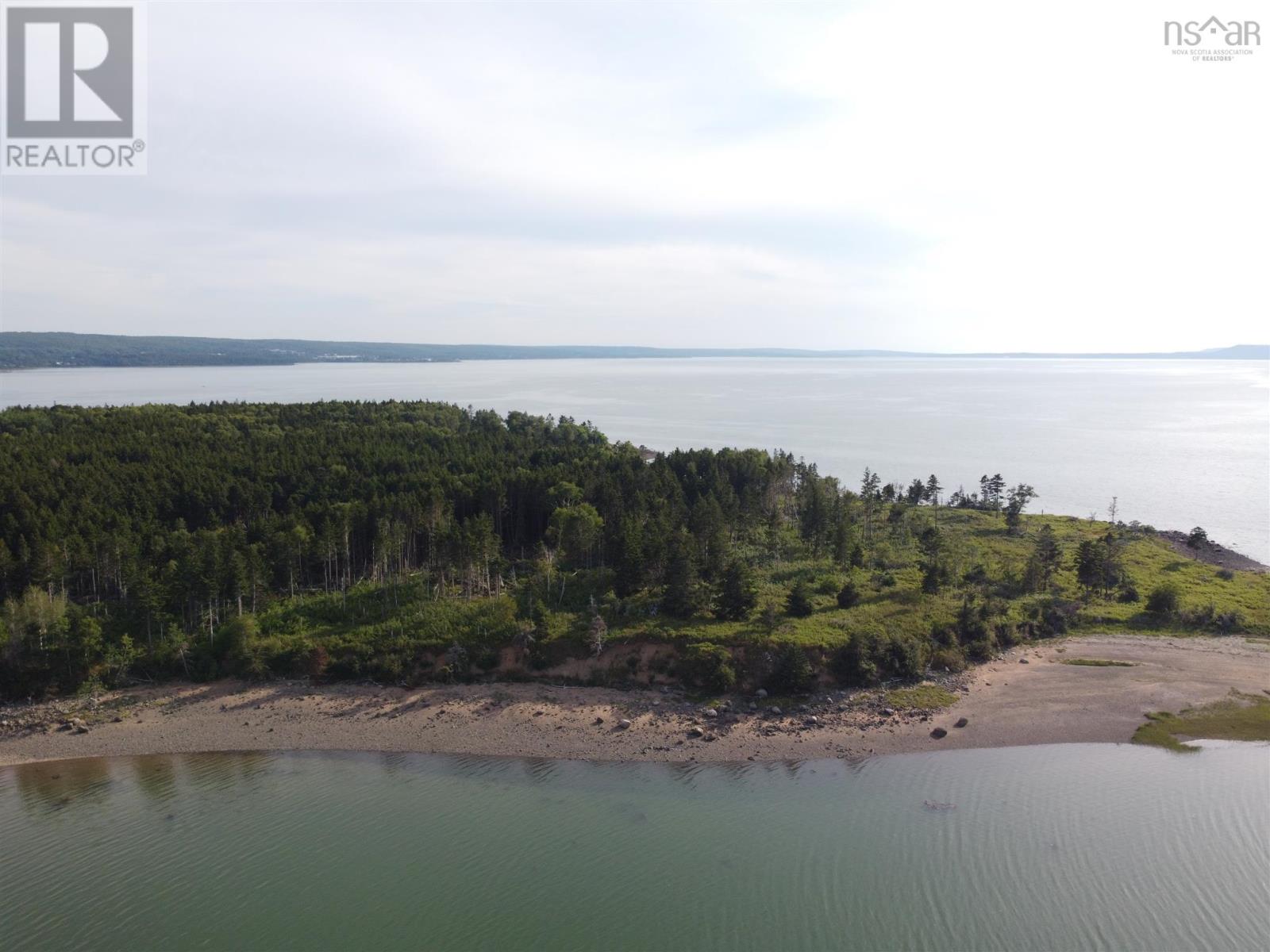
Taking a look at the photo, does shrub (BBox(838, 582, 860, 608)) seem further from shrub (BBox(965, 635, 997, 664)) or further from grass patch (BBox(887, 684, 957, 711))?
grass patch (BBox(887, 684, 957, 711))

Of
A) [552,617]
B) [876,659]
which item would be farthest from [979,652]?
[552,617]

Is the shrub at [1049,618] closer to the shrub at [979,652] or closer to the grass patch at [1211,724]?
the shrub at [979,652]

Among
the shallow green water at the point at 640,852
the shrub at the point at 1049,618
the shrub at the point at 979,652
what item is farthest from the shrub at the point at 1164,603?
the shallow green water at the point at 640,852

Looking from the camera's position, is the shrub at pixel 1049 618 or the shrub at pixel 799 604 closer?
the shrub at pixel 799 604

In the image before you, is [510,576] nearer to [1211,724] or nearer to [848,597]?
[848,597]

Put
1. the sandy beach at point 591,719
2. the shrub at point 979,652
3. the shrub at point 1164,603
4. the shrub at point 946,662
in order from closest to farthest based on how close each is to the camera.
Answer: the sandy beach at point 591,719
the shrub at point 946,662
the shrub at point 979,652
the shrub at point 1164,603

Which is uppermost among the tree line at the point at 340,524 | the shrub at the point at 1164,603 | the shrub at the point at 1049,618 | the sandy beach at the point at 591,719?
the tree line at the point at 340,524

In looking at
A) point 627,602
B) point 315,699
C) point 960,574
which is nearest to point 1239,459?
point 960,574
